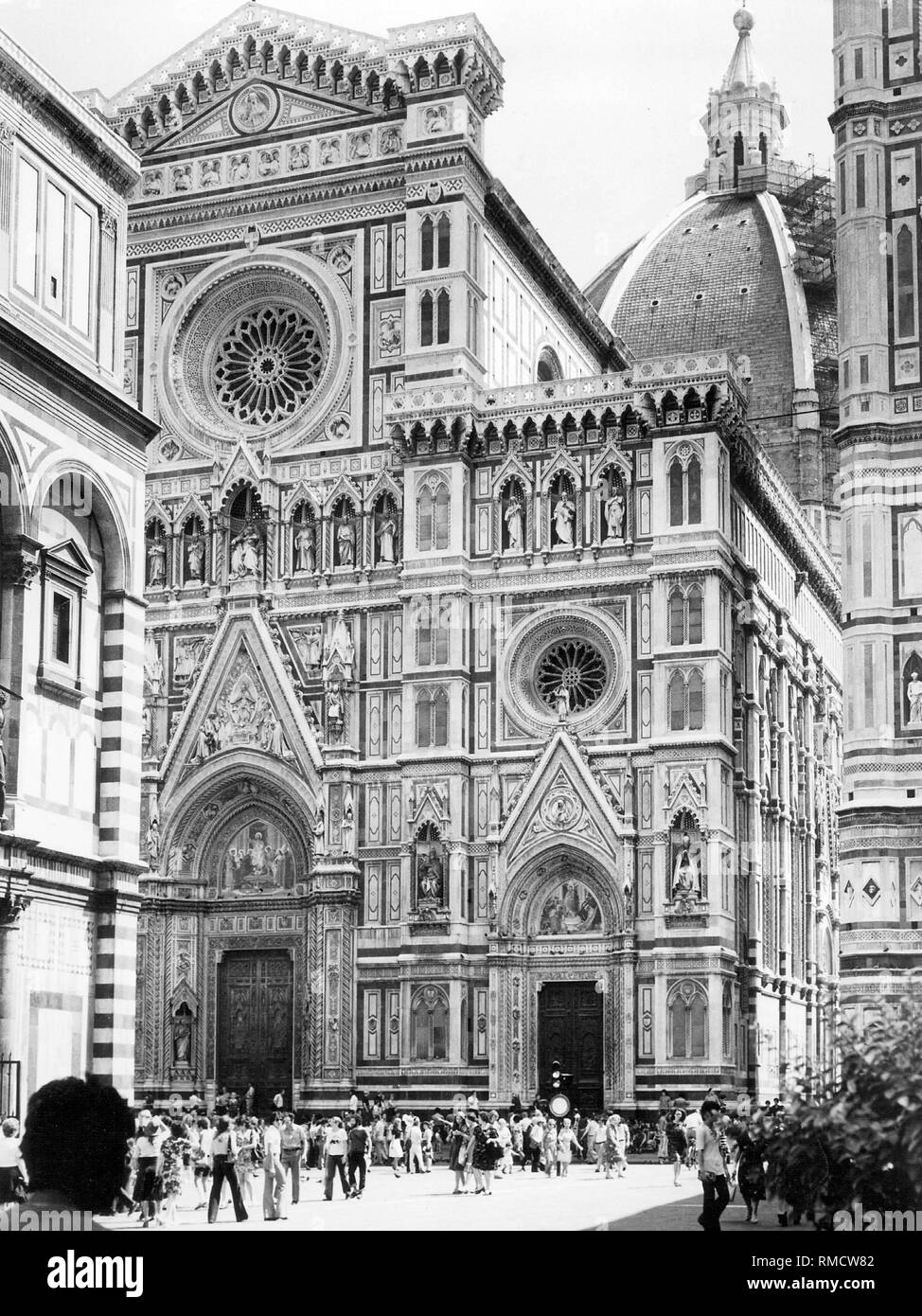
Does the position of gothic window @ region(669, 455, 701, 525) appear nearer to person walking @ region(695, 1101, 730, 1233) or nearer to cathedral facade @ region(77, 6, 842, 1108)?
cathedral facade @ region(77, 6, 842, 1108)

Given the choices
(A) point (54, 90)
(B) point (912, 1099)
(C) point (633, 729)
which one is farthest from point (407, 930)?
(B) point (912, 1099)

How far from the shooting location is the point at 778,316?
71750 millimetres

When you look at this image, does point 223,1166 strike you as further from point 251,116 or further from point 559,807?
point 251,116

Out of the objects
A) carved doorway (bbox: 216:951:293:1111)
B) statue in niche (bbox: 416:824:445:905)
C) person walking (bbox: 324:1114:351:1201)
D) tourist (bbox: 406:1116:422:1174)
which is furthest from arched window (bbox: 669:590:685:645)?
person walking (bbox: 324:1114:351:1201)

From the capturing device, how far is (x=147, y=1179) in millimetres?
21703

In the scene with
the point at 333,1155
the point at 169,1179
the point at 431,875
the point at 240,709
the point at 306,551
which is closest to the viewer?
the point at 169,1179

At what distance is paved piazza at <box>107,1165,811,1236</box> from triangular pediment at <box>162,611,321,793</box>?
12567mm

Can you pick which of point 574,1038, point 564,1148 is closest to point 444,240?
point 574,1038

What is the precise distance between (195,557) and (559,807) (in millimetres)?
10331

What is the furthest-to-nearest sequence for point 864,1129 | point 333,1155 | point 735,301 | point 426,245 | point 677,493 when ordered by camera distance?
point 735,301 → point 426,245 → point 677,493 → point 333,1155 → point 864,1129

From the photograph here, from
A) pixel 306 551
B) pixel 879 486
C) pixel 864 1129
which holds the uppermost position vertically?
pixel 306 551

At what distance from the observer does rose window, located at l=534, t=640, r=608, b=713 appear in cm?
4306
